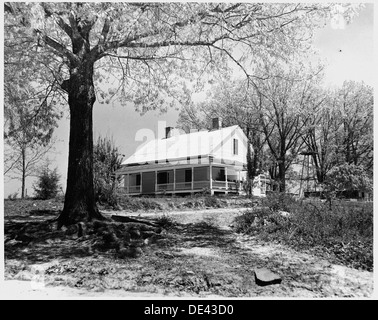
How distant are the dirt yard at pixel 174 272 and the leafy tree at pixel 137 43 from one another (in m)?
1.67

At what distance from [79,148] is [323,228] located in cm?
500

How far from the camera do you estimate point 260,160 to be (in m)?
17.2

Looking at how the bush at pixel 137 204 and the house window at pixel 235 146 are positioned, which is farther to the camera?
the house window at pixel 235 146

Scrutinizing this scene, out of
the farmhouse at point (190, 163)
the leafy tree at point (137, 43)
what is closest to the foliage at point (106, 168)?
the leafy tree at point (137, 43)

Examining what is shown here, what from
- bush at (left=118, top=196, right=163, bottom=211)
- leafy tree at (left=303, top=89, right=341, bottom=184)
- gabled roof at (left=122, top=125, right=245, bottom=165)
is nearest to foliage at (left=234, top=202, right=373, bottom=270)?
leafy tree at (left=303, top=89, right=341, bottom=184)

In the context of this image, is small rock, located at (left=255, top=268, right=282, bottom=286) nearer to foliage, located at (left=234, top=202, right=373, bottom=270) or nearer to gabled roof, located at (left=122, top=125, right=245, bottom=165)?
foliage, located at (left=234, top=202, right=373, bottom=270)

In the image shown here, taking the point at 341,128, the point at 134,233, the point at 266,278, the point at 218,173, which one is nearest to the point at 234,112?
the point at 341,128

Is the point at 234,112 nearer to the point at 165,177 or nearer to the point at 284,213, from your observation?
the point at 284,213

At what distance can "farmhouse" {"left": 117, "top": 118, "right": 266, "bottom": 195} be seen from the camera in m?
21.6

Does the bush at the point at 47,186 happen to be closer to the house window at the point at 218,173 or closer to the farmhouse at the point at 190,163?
the farmhouse at the point at 190,163

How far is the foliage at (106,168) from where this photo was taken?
12930 millimetres

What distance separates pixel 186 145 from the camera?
23.4m

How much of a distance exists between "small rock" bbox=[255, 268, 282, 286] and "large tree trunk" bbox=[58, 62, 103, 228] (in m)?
3.98
